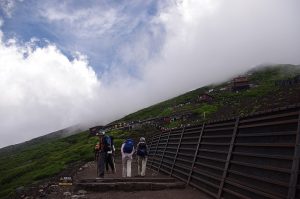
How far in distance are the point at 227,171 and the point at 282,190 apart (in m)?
3.45

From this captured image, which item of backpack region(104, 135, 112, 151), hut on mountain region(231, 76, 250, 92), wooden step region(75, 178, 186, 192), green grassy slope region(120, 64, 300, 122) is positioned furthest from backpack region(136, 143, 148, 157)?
hut on mountain region(231, 76, 250, 92)

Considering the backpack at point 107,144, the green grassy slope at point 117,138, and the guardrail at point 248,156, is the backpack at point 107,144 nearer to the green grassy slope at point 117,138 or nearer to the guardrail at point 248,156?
the guardrail at point 248,156

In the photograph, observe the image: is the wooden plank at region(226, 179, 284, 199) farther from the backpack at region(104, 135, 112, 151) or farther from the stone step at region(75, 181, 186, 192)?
the backpack at region(104, 135, 112, 151)

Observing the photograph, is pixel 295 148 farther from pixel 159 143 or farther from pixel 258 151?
pixel 159 143

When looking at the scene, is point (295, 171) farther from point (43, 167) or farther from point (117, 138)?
point (117, 138)

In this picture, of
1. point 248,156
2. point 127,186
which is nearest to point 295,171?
point 248,156

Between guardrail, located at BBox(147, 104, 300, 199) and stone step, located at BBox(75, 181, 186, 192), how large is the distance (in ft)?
3.24

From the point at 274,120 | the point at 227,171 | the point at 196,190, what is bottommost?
the point at 196,190

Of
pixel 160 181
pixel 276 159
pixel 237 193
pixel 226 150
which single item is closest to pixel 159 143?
pixel 160 181

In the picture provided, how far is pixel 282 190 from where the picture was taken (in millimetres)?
7914

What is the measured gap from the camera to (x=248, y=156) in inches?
400

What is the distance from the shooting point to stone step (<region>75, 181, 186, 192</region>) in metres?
14.9

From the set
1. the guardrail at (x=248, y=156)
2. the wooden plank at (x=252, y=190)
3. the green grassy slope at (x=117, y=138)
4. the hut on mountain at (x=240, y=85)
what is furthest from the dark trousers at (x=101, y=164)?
the hut on mountain at (x=240, y=85)

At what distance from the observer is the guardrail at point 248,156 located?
7.93 m
